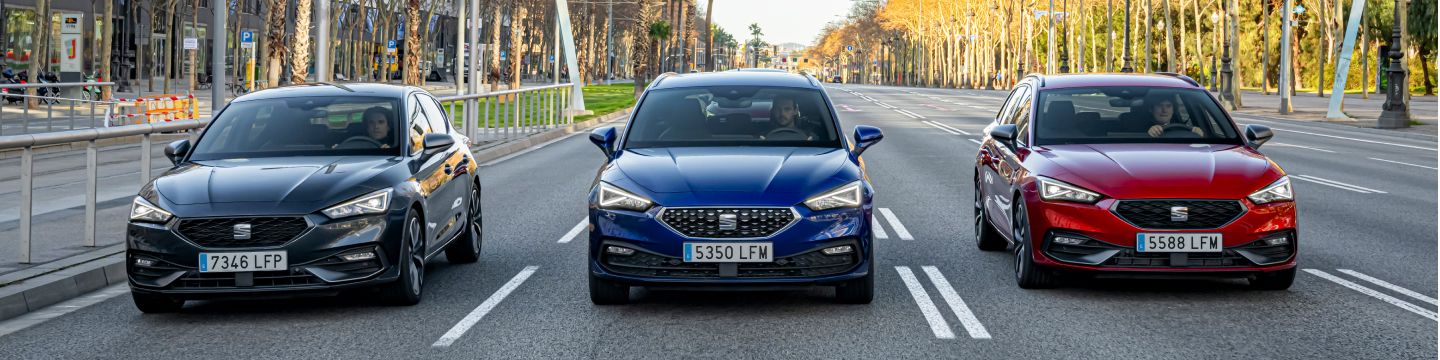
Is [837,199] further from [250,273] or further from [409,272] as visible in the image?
[250,273]

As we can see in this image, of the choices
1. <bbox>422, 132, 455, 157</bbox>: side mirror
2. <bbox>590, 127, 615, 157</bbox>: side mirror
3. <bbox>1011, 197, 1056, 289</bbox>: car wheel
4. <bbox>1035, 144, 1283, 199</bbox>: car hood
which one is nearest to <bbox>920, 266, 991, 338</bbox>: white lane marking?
<bbox>1011, 197, 1056, 289</bbox>: car wheel

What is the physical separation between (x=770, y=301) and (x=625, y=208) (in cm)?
116

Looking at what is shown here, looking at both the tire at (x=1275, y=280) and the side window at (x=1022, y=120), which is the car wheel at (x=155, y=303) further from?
the tire at (x=1275, y=280)

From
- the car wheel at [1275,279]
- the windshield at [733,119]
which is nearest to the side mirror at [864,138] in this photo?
the windshield at [733,119]

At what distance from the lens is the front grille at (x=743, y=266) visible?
7.42 metres

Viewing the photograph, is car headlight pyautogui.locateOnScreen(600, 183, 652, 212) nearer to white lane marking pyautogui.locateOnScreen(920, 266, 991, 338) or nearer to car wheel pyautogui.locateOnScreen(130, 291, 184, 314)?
white lane marking pyautogui.locateOnScreen(920, 266, 991, 338)

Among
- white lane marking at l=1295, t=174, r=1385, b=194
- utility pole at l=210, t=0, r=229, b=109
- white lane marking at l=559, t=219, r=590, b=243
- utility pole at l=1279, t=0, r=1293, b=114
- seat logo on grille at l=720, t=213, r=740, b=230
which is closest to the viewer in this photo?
seat logo on grille at l=720, t=213, r=740, b=230

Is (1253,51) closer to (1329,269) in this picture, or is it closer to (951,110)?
(951,110)

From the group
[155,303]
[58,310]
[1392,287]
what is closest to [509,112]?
[58,310]

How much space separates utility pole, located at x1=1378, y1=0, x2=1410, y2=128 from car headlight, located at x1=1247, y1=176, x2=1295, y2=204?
28.2m

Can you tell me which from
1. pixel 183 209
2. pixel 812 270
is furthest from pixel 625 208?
pixel 183 209

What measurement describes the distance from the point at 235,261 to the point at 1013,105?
5.80 m

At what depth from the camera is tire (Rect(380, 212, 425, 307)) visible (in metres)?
7.85

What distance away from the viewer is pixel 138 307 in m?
7.85
